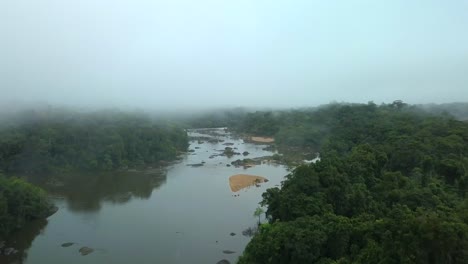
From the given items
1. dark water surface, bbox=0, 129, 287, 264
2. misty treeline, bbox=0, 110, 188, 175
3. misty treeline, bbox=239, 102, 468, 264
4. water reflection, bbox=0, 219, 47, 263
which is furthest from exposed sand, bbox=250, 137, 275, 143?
water reflection, bbox=0, 219, 47, 263

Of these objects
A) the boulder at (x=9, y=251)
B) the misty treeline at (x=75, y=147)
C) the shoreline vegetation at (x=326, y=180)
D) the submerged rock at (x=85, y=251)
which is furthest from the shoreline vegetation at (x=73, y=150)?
the submerged rock at (x=85, y=251)

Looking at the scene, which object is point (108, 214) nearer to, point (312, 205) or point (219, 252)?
point (219, 252)

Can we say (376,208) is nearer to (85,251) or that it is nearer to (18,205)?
(85,251)

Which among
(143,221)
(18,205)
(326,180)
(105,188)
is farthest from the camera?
(105,188)

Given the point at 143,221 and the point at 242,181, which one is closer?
A: the point at 143,221

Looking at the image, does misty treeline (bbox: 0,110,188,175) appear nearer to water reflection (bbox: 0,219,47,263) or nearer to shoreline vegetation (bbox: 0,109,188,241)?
shoreline vegetation (bbox: 0,109,188,241)

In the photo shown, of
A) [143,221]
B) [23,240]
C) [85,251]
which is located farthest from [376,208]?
[23,240]

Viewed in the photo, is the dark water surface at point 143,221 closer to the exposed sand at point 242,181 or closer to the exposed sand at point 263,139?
the exposed sand at point 242,181
